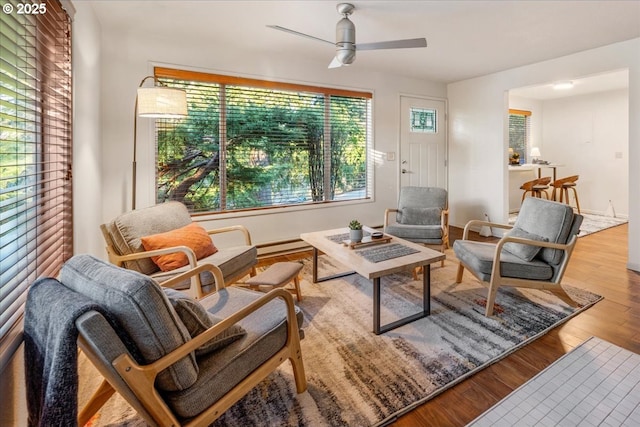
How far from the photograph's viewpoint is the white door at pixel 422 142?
17.3 ft

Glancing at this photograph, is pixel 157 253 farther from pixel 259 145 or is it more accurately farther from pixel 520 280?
pixel 520 280

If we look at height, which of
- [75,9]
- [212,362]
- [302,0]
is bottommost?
[212,362]

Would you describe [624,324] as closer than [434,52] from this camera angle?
Yes

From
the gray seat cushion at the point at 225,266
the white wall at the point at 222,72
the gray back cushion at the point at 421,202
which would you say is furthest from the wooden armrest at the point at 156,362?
the gray back cushion at the point at 421,202

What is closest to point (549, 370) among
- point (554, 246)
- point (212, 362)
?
point (554, 246)

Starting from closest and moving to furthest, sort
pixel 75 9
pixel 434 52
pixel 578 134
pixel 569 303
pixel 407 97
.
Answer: pixel 75 9 < pixel 569 303 < pixel 434 52 < pixel 407 97 < pixel 578 134

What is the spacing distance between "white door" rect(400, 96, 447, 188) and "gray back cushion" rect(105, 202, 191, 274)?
3.60 meters

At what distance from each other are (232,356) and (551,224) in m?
2.55

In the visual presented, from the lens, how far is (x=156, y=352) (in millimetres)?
1125

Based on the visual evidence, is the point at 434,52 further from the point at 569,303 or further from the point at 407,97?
the point at 569,303

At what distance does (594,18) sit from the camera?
300cm

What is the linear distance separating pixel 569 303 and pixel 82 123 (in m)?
4.05

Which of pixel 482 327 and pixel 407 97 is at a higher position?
pixel 407 97

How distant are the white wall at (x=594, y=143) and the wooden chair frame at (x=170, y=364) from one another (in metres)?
7.54
